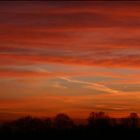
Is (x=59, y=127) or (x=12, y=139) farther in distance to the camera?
(x=59, y=127)

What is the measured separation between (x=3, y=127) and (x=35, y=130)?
3.22m

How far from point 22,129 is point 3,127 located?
1547 millimetres

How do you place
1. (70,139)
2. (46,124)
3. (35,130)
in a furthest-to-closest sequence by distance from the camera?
1. (46,124)
2. (35,130)
3. (70,139)

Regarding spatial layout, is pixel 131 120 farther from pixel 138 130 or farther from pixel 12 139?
pixel 12 139

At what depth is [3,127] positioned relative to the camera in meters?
47.9

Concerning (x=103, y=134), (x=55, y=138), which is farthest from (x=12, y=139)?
(x=103, y=134)

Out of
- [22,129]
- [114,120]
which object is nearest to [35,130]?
[22,129]

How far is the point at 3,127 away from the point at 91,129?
617cm

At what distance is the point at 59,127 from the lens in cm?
4788

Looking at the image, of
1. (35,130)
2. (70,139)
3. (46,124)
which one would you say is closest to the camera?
(70,139)

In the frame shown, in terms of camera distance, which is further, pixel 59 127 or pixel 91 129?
pixel 59 127

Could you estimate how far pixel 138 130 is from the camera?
4431 cm

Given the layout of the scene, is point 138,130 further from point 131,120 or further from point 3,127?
point 3,127

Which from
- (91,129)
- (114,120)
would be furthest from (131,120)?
(91,129)
